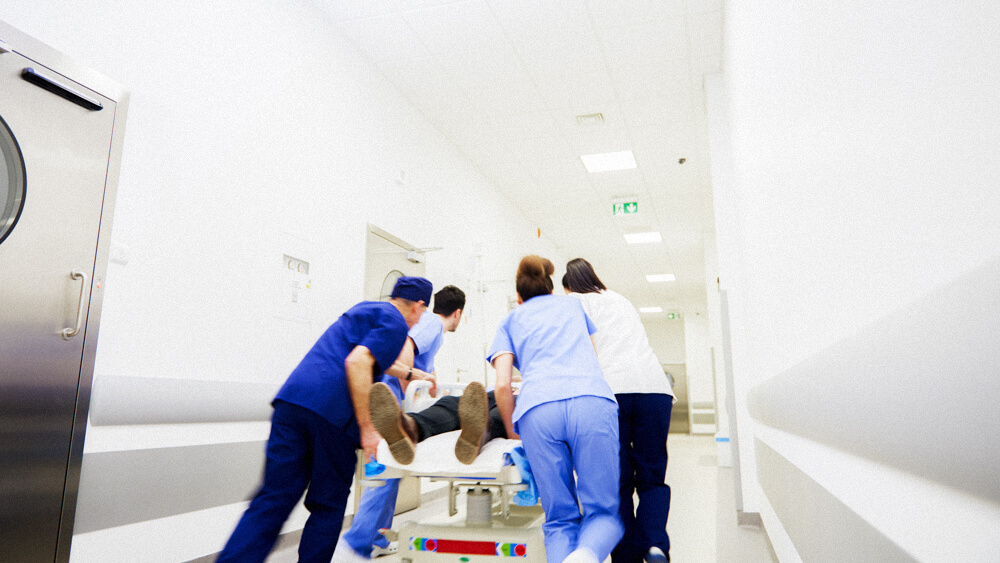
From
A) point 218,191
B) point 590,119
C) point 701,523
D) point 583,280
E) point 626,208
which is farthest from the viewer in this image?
point 626,208

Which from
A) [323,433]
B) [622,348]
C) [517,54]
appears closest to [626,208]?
[517,54]

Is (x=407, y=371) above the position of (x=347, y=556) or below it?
above

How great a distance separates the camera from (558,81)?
477cm

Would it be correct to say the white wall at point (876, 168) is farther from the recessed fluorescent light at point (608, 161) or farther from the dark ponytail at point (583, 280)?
the recessed fluorescent light at point (608, 161)

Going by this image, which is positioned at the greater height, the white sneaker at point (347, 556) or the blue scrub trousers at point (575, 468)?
the blue scrub trousers at point (575, 468)

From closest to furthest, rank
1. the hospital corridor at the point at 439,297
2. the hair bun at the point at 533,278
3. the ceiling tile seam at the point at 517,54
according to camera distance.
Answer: the hospital corridor at the point at 439,297 → the hair bun at the point at 533,278 → the ceiling tile seam at the point at 517,54

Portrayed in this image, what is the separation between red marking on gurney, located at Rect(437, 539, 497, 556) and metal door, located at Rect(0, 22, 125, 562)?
1.41m

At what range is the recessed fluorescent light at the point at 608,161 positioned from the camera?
6258mm

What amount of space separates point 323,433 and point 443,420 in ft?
2.42

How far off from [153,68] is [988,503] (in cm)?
311

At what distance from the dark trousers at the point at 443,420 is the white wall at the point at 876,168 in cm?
118

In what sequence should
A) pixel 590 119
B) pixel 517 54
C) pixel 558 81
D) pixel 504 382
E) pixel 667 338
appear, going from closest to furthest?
pixel 504 382 < pixel 517 54 < pixel 558 81 < pixel 590 119 < pixel 667 338

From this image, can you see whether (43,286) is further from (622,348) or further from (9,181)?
(622,348)

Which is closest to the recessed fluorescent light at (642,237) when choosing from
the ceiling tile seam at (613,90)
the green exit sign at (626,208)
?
the green exit sign at (626,208)
